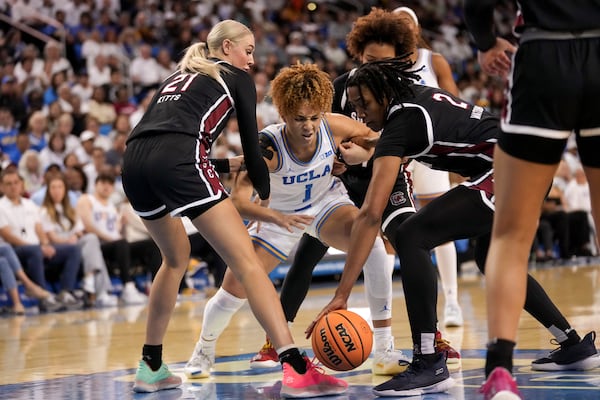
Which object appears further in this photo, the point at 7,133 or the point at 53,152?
the point at 7,133

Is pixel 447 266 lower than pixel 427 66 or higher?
lower

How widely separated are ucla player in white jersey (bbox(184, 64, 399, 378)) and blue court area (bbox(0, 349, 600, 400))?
306 millimetres

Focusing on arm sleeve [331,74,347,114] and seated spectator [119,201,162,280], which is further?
seated spectator [119,201,162,280]

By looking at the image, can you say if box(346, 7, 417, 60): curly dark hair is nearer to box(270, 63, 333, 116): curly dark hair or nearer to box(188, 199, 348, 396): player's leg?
box(270, 63, 333, 116): curly dark hair

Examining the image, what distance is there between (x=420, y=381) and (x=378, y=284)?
1.05m

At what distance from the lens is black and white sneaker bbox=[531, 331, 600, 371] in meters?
4.77

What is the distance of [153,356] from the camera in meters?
4.93

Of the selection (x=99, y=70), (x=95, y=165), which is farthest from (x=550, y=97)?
(x=99, y=70)

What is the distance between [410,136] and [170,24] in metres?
13.2

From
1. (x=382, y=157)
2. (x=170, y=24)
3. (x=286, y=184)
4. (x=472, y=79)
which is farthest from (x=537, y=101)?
(x=472, y=79)

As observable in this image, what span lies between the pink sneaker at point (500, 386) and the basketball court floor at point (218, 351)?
733mm

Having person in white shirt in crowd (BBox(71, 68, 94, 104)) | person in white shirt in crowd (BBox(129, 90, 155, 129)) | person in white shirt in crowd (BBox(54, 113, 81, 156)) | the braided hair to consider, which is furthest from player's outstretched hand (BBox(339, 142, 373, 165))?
person in white shirt in crowd (BBox(71, 68, 94, 104))

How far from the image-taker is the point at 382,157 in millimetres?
4379

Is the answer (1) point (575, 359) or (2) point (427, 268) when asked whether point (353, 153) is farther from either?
(1) point (575, 359)
